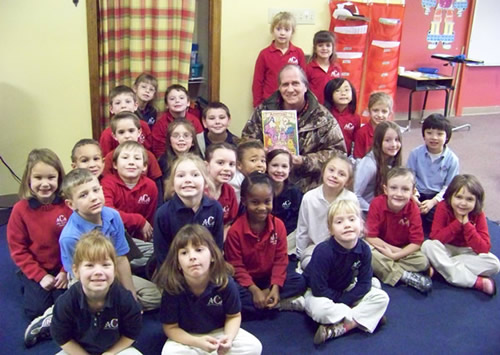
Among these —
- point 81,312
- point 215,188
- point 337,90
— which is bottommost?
point 81,312

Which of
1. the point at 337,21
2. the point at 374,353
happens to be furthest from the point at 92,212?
the point at 337,21

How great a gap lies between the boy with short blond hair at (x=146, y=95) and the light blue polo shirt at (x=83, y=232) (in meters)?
1.44

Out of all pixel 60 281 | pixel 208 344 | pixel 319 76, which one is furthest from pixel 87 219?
pixel 319 76

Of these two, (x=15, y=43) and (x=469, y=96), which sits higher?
(x=15, y=43)

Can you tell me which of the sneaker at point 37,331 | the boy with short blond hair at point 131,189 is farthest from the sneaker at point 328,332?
the sneaker at point 37,331

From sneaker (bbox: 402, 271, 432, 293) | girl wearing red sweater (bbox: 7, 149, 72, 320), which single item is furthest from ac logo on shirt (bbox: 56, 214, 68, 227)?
sneaker (bbox: 402, 271, 432, 293)

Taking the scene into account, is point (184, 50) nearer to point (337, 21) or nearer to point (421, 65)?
point (337, 21)

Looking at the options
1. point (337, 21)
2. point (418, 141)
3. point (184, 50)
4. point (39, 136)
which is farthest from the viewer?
point (418, 141)

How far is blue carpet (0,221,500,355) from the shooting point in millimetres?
2156

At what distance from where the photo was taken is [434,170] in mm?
3318

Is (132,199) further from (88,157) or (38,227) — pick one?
(38,227)

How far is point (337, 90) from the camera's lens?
351cm

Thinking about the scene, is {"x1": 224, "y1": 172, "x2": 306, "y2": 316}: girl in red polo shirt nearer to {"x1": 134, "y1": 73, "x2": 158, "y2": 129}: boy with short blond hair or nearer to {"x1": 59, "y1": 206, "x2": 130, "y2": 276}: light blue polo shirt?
{"x1": 59, "y1": 206, "x2": 130, "y2": 276}: light blue polo shirt

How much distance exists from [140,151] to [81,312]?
1.07 meters
